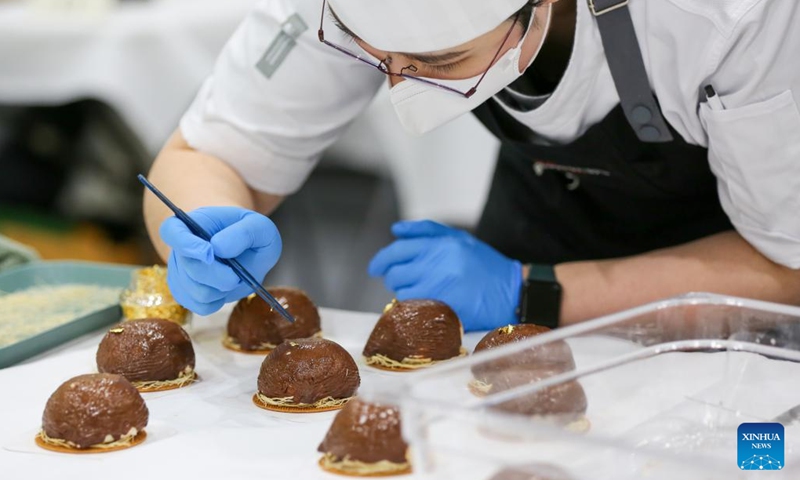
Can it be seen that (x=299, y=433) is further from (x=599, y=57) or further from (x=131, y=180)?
(x=131, y=180)

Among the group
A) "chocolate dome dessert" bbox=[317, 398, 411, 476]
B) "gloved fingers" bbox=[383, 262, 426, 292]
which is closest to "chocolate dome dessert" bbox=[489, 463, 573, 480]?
"chocolate dome dessert" bbox=[317, 398, 411, 476]

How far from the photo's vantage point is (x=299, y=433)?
1.90 meters

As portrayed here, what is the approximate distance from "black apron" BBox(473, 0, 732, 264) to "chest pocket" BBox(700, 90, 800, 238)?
145 mm

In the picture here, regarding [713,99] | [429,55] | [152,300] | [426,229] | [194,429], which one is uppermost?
[429,55]

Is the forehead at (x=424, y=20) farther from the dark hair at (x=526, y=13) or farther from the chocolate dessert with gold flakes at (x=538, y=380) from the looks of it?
the chocolate dessert with gold flakes at (x=538, y=380)

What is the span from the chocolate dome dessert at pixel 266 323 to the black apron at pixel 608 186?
64 centimetres

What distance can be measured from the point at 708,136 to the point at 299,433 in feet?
3.49

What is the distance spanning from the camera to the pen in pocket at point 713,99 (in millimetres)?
2035

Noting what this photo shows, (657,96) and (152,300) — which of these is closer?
(657,96)

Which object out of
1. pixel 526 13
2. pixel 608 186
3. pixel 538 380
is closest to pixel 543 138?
pixel 608 186

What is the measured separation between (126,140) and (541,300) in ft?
9.24

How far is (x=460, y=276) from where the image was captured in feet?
8.07

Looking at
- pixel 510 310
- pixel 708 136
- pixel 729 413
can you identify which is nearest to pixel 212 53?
pixel 510 310

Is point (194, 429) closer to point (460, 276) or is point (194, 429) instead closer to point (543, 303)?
point (460, 276)
